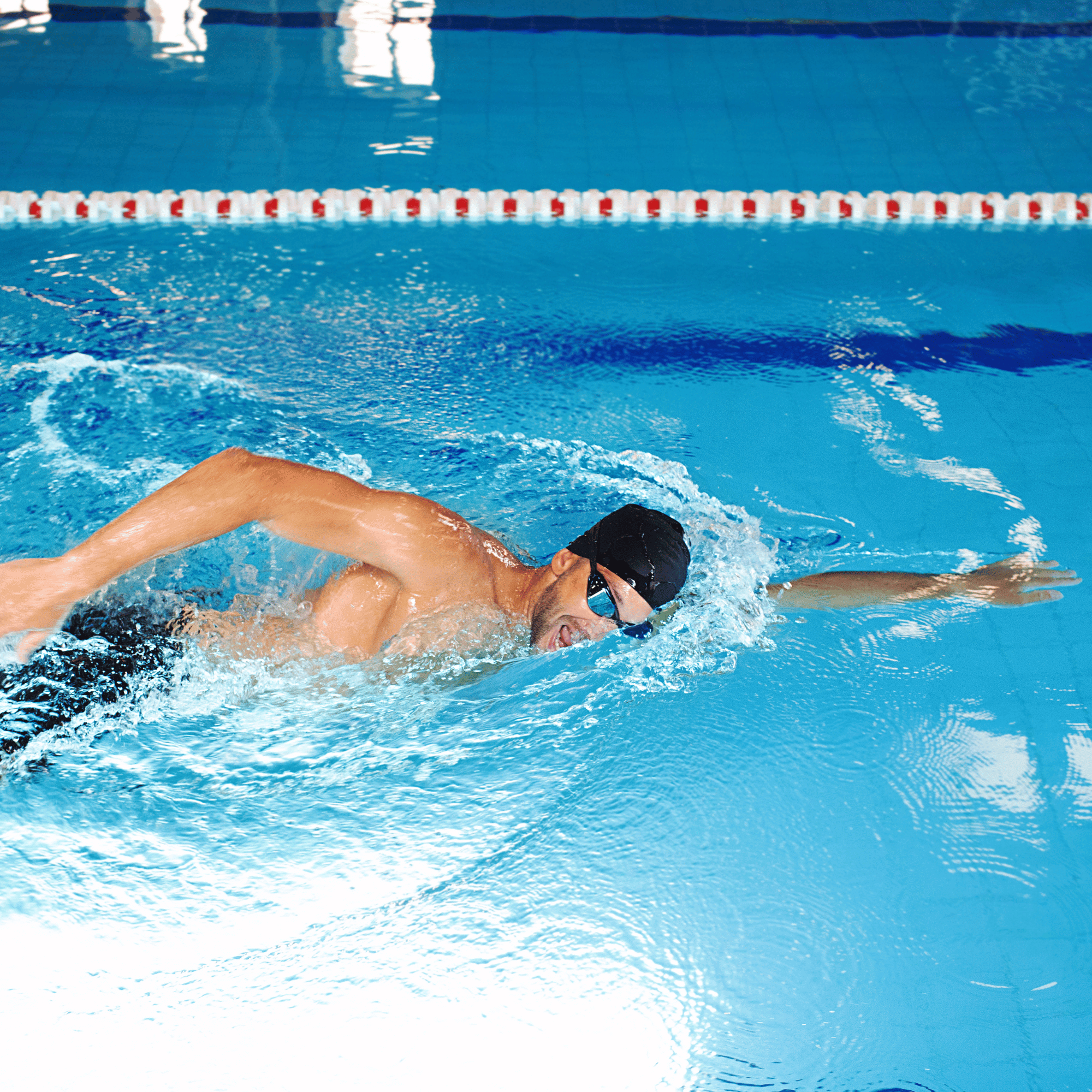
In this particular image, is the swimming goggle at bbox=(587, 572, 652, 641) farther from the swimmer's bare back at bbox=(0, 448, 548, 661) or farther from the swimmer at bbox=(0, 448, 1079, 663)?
the swimmer's bare back at bbox=(0, 448, 548, 661)

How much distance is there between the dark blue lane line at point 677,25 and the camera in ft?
22.1

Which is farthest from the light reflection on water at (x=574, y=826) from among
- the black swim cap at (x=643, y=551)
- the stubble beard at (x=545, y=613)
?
the black swim cap at (x=643, y=551)

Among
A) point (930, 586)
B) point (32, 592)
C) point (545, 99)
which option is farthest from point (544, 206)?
point (32, 592)

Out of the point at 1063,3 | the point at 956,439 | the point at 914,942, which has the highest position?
the point at 1063,3

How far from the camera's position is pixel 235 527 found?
2107 mm

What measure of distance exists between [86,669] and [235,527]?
2.09ft

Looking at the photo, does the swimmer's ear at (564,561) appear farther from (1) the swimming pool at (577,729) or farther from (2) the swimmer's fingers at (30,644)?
(2) the swimmer's fingers at (30,644)

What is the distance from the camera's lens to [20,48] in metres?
6.14

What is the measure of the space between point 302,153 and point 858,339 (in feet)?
9.30

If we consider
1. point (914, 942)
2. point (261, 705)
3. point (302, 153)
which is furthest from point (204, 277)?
point (914, 942)

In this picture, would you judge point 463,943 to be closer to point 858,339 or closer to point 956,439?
point 956,439

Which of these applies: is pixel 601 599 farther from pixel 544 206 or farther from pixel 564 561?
pixel 544 206

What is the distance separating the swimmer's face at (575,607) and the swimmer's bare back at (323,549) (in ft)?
0.22

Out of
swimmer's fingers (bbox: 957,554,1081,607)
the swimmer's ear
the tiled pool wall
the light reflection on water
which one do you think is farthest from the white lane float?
the swimmer's ear
